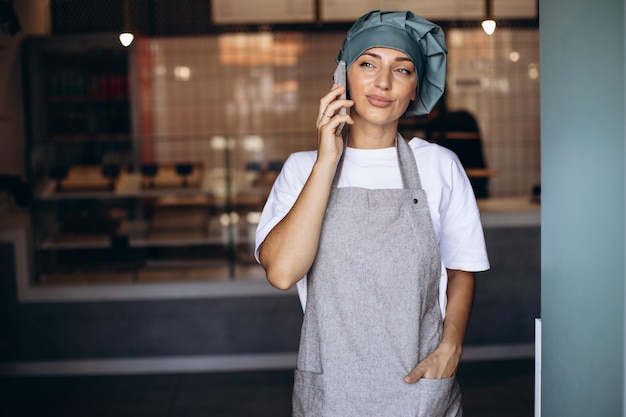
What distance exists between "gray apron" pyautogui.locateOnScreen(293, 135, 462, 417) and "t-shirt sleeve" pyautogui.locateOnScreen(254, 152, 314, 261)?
0.12 meters

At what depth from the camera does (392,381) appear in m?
1.48

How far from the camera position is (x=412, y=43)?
151cm

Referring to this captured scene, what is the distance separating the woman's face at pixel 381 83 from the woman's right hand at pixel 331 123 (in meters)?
0.07

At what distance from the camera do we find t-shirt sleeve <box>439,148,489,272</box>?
1574 mm

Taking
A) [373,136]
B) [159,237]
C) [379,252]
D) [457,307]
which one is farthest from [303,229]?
[159,237]

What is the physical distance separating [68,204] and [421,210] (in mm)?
3295

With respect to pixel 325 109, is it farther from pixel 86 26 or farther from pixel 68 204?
pixel 86 26

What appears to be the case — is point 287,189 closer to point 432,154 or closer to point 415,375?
point 432,154

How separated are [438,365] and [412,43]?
0.67m

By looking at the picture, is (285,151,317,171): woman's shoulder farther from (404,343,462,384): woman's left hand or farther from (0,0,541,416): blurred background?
(0,0,541,416): blurred background

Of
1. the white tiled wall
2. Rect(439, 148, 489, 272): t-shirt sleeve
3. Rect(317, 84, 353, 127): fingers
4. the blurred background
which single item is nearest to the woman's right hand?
Rect(317, 84, 353, 127): fingers

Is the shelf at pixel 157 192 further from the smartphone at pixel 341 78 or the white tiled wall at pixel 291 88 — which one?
the smartphone at pixel 341 78

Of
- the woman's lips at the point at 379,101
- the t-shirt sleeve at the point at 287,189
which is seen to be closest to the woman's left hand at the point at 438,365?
the t-shirt sleeve at the point at 287,189

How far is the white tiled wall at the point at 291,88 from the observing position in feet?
21.8
